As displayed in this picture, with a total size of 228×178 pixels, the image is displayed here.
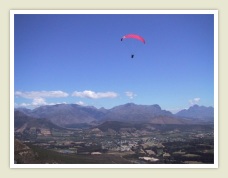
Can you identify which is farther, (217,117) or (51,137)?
(51,137)

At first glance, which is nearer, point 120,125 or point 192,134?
point 192,134

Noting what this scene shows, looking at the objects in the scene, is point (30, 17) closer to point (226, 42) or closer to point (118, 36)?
point (118, 36)

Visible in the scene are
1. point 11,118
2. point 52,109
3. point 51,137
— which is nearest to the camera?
point 11,118

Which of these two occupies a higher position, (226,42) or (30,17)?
(30,17)

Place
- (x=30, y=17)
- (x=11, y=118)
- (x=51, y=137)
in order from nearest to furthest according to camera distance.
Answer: (x=11, y=118) < (x=30, y=17) < (x=51, y=137)

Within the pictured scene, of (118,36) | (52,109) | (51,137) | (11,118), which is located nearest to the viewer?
(11,118)

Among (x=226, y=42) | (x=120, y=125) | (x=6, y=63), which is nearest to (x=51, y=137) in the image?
(x=120, y=125)

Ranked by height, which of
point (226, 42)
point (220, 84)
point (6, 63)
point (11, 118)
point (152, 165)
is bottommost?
point (152, 165)

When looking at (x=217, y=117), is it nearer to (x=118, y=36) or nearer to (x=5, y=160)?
(x=118, y=36)

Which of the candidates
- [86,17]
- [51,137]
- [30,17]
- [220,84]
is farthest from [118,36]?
[51,137]
